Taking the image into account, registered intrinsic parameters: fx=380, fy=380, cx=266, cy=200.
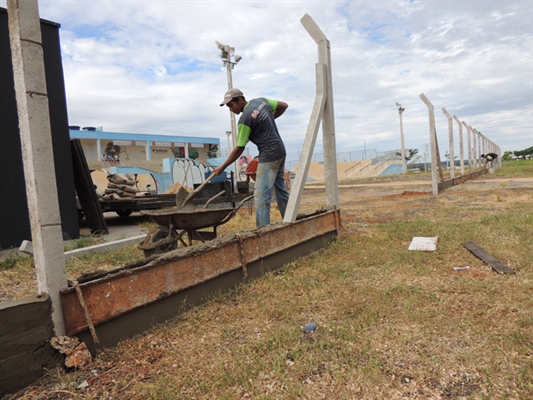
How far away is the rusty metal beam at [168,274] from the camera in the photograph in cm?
210

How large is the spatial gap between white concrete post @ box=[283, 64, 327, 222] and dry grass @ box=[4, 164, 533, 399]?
0.78m

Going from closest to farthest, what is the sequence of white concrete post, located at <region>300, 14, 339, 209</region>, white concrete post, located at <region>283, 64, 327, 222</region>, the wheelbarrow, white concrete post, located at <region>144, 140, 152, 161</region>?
the wheelbarrow → white concrete post, located at <region>283, 64, 327, 222</region> → white concrete post, located at <region>300, 14, 339, 209</region> → white concrete post, located at <region>144, 140, 152, 161</region>

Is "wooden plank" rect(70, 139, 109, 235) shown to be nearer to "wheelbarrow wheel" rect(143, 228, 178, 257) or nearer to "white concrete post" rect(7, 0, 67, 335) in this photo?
"wheelbarrow wheel" rect(143, 228, 178, 257)

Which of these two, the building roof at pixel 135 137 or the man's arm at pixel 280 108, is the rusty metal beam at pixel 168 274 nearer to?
the man's arm at pixel 280 108

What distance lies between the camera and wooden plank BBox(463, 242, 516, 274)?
3405 mm

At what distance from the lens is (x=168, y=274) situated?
2.59 meters

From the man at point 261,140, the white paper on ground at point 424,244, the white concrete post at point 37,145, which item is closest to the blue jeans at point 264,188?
the man at point 261,140

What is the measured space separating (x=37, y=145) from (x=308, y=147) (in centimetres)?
312

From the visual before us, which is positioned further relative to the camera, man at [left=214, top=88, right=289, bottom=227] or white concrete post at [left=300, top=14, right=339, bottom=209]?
white concrete post at [left=300, top=14, right=339, bottom=209]

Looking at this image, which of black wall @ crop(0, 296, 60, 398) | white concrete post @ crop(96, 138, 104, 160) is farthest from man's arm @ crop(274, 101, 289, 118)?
white concrete post @ crop(96, 138, 104, 160)

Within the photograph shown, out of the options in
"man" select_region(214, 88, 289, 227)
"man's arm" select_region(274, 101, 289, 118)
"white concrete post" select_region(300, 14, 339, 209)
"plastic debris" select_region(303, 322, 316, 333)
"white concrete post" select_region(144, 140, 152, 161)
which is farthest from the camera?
"white concrete post" select_region(144, 140, 152, 161)

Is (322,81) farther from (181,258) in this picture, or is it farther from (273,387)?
(273,387)

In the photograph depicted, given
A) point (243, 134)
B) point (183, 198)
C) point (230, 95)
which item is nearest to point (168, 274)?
point (183, 198)

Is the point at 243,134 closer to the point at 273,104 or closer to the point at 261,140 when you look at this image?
the point at 261,140
